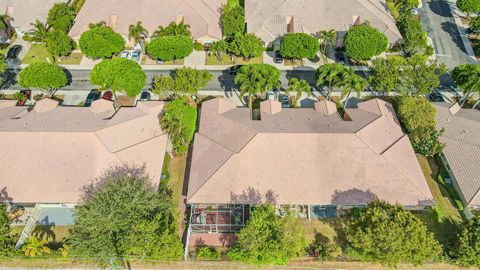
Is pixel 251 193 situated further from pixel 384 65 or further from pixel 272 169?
pixel 384 65

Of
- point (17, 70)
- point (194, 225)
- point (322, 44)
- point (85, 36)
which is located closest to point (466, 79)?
point (322, 44)

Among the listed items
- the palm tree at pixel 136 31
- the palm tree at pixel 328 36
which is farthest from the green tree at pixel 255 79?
the palm tree at pixel 136 31

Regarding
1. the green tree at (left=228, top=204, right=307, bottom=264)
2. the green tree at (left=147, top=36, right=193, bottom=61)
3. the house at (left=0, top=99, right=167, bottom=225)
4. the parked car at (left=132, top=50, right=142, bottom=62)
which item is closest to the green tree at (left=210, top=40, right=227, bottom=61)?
the green tree at (left=147, top=36, right=193, bottom=61)

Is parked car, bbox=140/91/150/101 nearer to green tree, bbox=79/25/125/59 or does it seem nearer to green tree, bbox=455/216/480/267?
green tree, bbox=79/25/125/59

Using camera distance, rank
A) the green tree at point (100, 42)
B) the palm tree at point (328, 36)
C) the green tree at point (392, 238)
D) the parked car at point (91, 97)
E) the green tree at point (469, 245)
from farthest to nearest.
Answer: the palm tree at point (328, 36) < the green tree at point (100, 42) < the parked car at point (91, 97) < the green tree at point (469, 245) < the green tree at point (392, 238)

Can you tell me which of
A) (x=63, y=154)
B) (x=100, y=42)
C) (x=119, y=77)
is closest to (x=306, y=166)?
(x=119, y=77)

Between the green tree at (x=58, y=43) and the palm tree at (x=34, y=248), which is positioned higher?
the green tree at (x=58, y=43)

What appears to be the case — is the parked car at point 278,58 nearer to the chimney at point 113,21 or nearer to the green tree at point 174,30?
the green tree at point 174,30
